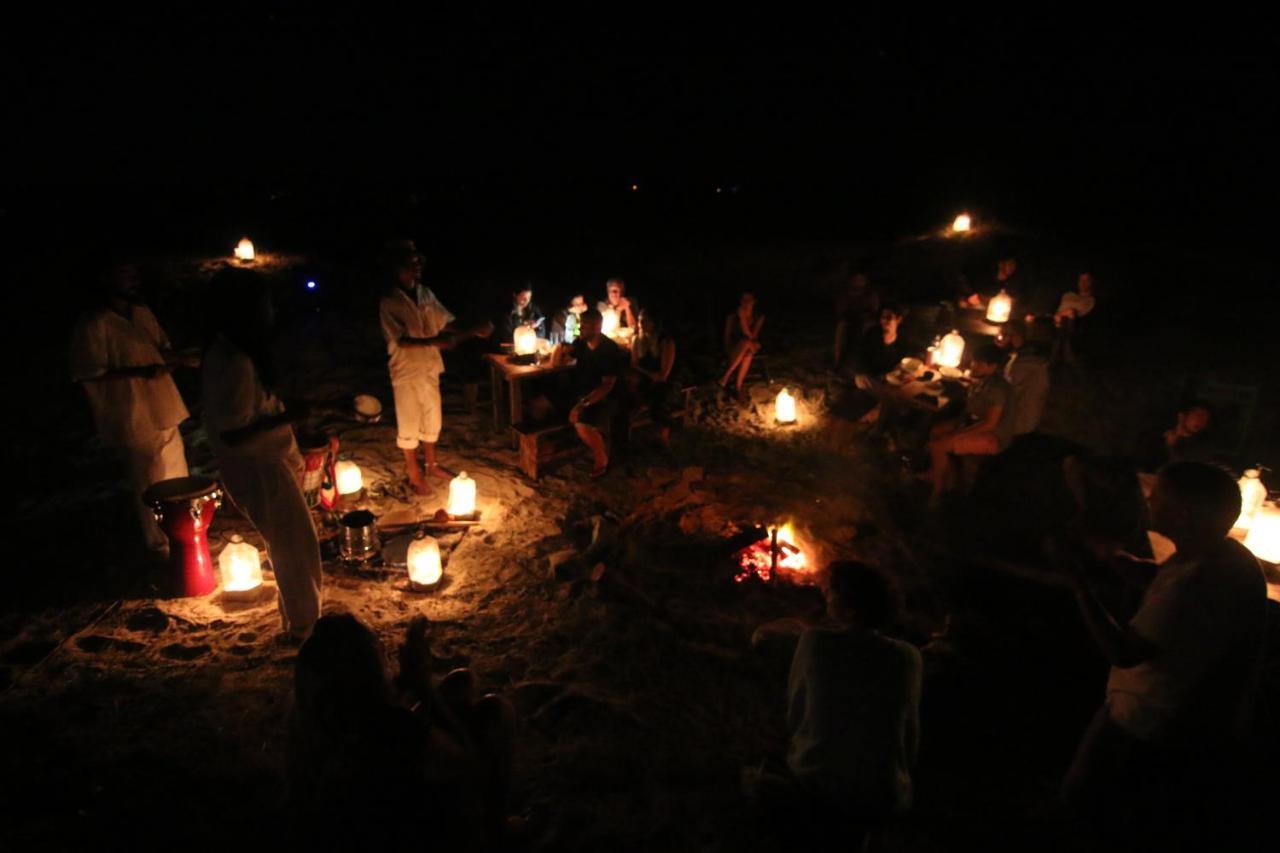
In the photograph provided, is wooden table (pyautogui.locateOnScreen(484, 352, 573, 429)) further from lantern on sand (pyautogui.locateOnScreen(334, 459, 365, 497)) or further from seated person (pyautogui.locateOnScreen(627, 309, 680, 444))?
lantern on sand (pyautogui.locateOnScreen(334, 459, 365, 497))

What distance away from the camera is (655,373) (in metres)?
7.87

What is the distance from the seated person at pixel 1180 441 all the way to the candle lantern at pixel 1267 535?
1.58m

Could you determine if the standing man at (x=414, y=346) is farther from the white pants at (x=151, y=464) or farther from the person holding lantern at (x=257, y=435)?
the person holding lantern at (x=257, y=435)

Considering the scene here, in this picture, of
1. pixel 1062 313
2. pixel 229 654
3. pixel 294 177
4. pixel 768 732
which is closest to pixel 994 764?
pixel 768 732

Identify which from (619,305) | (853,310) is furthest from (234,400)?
(853,310)

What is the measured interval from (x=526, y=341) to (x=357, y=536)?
8.87 ft

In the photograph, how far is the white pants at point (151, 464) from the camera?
195 inches

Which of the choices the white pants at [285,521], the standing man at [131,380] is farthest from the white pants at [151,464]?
the white pants at [285,521]

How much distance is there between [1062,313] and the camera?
9.55 meters

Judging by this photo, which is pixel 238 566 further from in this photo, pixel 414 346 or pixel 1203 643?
pixel 1203 643

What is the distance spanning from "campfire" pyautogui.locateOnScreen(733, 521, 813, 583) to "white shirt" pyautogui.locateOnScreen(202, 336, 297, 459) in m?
3.22

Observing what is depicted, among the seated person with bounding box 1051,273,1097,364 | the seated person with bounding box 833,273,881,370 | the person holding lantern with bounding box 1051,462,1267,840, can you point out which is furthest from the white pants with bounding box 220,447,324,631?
the seated person with bounding box 1051,273,1097,364

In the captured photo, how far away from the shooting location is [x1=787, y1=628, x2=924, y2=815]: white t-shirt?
8.14 feet

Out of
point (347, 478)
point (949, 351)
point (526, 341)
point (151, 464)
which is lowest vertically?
point (347, 478)
